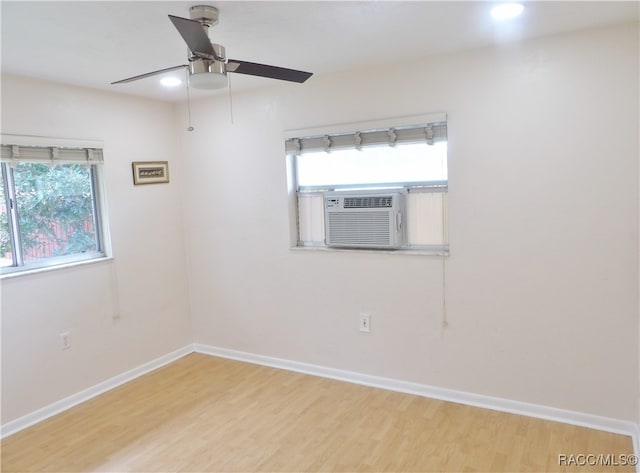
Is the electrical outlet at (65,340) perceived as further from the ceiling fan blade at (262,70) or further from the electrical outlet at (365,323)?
the ceiling fan blade at (262,70)

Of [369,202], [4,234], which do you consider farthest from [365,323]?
[4,234]

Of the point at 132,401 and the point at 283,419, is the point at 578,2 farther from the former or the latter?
the point at 132,401

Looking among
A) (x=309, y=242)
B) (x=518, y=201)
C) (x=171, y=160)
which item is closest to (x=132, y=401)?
(x=309, y=242)

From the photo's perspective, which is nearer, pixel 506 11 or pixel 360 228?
pixel 506 11

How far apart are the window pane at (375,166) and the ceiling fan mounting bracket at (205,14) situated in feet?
5.06

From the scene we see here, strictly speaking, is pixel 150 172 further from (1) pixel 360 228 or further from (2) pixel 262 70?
(2) pixel 262 70

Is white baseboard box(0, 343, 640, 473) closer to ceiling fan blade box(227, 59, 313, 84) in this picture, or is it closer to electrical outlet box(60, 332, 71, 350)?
electrical outlet box(60, 332, 71, 350)

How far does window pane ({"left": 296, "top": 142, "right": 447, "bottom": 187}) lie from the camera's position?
124 inches

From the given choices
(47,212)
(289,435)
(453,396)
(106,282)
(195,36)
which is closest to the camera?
(195,36)

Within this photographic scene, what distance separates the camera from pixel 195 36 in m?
1.83

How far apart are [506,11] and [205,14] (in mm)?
1384

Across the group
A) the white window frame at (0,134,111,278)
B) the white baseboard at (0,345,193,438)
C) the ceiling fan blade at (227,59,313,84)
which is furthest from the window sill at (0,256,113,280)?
the ceiling fan blade at (227,59,313,84)

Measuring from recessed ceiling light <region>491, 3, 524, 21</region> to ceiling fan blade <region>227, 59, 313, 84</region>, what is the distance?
0.94 m

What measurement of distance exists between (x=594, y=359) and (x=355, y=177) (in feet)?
6.25
